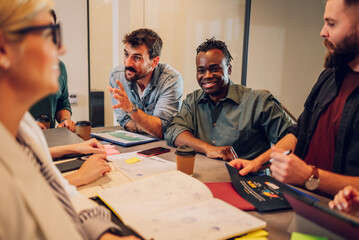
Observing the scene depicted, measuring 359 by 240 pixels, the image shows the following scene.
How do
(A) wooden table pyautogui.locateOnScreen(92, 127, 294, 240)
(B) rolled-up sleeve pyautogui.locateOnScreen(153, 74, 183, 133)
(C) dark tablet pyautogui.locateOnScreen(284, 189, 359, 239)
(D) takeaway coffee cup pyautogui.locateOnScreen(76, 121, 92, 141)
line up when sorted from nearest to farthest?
1. (C) dark tablet pyautogui.locateOnScreen(284, 189, 359, 239)
2. (A) wooden table pyautogui.locateOnScreen(92, 127, 294, 240)
3. (D) takeaway coffee cup pyautogui.locateOnScreen(76, 121, 92, 141)
4. (B) rolled-up sleeve pyautogui.locateOnScreen(153, 74, 183, 133)

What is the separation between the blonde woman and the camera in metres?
0.48

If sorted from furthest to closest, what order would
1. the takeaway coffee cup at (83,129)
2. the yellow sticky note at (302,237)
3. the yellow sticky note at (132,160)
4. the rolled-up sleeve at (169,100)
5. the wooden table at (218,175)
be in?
the rolled-up sleeve at (169,100), the takeaway coffee cup at (83,129), the yellow sticky note at (132,160), the wooden table at (218,175), the yellow sticky note at (302,237)

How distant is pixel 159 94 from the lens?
7.69ft

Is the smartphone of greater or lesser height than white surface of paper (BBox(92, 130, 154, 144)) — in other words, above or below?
above

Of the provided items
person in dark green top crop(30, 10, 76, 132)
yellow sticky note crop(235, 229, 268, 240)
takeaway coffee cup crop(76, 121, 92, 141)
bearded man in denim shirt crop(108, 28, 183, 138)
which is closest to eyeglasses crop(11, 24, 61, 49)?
yellow sticky note crop(235, 229, 268, 240)

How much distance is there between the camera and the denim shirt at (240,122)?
187cm

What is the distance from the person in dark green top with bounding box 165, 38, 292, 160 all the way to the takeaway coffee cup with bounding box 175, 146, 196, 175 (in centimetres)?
58

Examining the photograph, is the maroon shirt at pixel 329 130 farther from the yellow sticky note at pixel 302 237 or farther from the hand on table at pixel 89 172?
the hand on table at pixel 89 172

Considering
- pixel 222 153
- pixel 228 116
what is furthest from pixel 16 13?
pixel 228 116

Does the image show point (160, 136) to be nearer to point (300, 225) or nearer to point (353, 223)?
point (300, 225)

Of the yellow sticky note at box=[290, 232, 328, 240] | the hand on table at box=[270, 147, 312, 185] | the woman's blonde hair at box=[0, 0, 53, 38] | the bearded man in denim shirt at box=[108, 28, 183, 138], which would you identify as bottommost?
the yellow sticky note at box=[290, 232, 328, 240]

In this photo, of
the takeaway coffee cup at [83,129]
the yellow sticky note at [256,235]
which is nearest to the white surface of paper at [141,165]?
the takeaway coffee cup at [83,129]

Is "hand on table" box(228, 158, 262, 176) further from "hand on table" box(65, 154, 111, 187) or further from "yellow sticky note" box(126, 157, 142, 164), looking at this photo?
"hand on table" box(65, 154, 111, 187)

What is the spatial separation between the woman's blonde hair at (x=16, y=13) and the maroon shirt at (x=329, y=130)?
135cm
